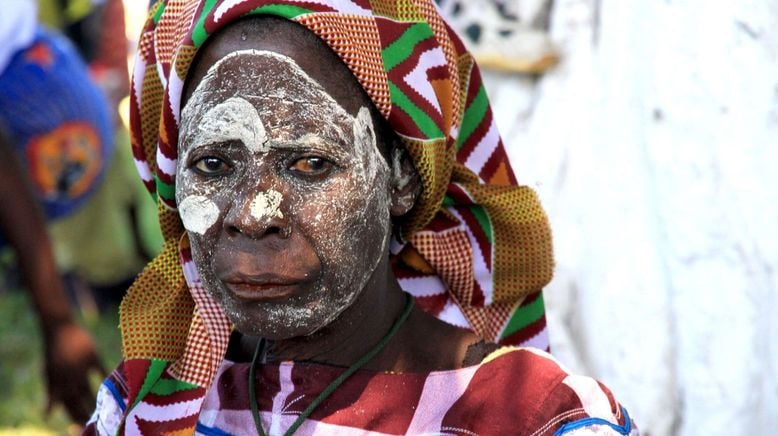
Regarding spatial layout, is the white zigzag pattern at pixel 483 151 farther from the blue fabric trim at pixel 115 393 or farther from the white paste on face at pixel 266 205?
the blue fabric trim at pixel 115 393

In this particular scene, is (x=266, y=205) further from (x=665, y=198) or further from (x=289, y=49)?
(x=665, y=198)

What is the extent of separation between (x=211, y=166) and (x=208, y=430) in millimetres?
539

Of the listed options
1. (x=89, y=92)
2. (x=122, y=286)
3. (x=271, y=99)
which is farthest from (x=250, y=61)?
(x=122, y=286)

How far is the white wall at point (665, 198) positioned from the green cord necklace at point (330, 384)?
1.00 meters

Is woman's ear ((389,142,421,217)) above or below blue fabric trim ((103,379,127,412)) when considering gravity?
above

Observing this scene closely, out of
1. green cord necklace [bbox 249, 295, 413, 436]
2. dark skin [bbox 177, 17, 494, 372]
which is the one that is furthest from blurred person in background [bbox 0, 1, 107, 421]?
dark skin [bbox 177, 17, 494, 372]

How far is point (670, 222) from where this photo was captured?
117 inches

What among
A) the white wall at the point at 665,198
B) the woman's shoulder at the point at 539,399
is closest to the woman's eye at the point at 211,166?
the woman's shoulder at the point at 539,399

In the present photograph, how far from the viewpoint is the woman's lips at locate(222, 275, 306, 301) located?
1929 mm

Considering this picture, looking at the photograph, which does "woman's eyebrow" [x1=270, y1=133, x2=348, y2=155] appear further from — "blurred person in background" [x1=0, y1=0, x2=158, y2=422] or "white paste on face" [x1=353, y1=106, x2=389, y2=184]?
"blurred person in background" [x1=0, y1=0, x2=158, y2=422]

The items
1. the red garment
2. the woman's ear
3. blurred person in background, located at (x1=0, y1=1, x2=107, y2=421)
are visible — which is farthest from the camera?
blurred person in background, located at (x1=0, y1=1, x2=107, y2=421)

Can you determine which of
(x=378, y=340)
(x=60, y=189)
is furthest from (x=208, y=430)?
(x=60, y=189)

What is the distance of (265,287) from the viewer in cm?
194

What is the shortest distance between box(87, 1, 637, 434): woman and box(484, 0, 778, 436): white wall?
70cm
